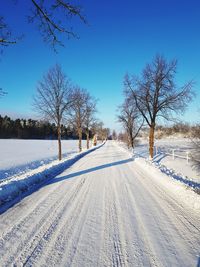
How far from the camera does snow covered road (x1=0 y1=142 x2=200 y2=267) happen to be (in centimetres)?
335

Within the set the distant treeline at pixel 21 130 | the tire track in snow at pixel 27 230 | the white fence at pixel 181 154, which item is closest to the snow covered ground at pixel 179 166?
the white fence at pixel 181 154

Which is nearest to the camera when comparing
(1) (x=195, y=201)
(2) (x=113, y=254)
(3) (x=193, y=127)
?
(2) (x=113, y=254)

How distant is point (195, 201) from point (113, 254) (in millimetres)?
3662

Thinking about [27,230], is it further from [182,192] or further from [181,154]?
[181,154]

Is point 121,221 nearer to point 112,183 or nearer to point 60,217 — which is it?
point 60,217

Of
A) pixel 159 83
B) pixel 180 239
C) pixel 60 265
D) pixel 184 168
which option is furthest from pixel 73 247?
pixel 159 83

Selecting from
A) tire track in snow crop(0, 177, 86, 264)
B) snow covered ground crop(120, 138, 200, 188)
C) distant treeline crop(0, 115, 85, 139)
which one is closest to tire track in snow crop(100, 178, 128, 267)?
tire track in snow crop(0, 177, 86, 264)

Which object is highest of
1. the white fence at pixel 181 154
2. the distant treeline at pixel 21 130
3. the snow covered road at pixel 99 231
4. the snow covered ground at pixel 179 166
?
the distant treeline at pixel 21 130

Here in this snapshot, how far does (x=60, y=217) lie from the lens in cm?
504

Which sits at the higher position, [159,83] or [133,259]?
[159,83]

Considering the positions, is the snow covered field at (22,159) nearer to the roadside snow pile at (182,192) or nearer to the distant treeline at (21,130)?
the roadside snow pile at (182,192)

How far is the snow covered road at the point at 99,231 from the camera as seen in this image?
3348 millimetres

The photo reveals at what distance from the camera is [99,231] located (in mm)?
4301

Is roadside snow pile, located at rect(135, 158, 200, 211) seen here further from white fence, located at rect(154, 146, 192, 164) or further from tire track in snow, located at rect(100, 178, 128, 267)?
white fence, located at rect(154, 146, 192, 164)
